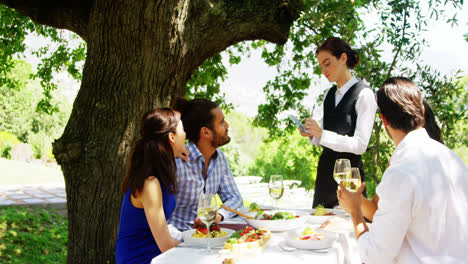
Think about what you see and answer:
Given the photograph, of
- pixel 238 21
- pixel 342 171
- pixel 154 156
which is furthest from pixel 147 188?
pixel 238 21

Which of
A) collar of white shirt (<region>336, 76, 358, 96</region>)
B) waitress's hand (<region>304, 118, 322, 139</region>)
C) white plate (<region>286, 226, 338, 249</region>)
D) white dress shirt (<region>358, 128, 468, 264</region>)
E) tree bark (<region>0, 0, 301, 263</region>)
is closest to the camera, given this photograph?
white dress shirt (<region>358, 128, 468, 264</region>)

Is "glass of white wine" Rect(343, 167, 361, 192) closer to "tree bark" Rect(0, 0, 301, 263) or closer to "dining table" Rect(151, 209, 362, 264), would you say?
"dining table" Rect(151, 209, 362, 264)

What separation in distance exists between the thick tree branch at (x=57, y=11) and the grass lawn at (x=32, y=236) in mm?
3168

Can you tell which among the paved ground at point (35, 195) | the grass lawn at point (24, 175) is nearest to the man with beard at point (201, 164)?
the paved ground at point (35, 195)

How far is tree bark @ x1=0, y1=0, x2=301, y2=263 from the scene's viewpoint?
4082 mm

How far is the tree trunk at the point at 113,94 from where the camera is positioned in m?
4.08

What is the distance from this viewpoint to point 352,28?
455 cm

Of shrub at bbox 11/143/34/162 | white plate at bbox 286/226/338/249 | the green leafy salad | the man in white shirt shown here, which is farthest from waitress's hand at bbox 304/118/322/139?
shrub at bbox 11/143/34/162

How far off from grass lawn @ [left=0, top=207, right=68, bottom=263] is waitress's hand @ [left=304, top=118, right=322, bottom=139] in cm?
427

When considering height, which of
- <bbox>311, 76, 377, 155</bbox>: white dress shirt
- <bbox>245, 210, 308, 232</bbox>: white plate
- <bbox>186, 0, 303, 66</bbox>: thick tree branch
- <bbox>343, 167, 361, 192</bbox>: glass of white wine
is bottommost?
<bbox>245, 210, 308, 232</bbox>: white plate

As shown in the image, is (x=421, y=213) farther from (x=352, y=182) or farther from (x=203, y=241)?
(x=203, y=241)

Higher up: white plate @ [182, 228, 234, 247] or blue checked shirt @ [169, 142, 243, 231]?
blue checked shirt @ [169, 142, 243, 231]

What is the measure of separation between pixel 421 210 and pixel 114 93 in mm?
3256

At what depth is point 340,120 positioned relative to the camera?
336 cm
